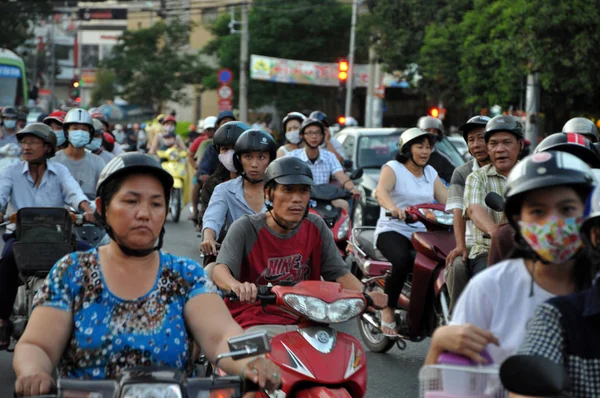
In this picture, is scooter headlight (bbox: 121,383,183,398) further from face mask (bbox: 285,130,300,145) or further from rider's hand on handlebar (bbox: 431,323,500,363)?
face mask (bbox: 285,130,300,145)

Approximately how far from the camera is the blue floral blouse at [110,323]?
12.7ft

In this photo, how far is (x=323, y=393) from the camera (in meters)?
5.05

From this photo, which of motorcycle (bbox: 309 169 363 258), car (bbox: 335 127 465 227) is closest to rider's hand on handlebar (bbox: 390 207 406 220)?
motorcycle (bbox: 309 169 363 258)

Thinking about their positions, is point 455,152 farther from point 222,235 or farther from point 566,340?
point 566,340

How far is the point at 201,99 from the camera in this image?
91.6 metres

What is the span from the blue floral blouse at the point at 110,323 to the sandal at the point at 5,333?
4424 mm

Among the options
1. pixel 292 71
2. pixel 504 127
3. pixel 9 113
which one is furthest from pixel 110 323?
pixel 292 71

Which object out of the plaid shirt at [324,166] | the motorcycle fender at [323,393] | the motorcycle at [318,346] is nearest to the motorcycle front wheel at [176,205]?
the plaid shirt at [324,166]

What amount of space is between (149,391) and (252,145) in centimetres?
448

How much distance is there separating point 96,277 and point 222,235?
393 cm

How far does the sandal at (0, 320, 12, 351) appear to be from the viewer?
325 inches

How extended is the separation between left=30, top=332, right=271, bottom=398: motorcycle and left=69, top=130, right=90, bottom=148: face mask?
22.4 feet

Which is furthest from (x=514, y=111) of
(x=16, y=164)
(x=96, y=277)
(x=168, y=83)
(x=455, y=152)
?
(x=168, y=83)

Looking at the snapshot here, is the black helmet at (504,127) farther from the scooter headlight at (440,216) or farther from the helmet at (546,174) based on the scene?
the helmet at (546,174)
